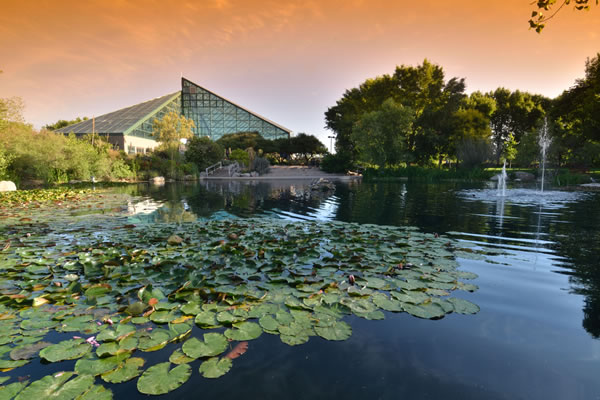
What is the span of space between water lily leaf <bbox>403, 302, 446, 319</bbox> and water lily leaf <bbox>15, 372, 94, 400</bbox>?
9.29 feet

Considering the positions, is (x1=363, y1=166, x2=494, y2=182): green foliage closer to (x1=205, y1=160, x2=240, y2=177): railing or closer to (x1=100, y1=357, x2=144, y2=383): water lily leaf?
(x1=205, y1=160, x2=240, y2=177): railing

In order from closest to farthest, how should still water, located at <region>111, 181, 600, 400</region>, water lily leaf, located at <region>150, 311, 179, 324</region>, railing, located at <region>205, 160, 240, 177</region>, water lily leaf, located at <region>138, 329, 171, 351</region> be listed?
still water, located at <region>111, 181, 600, 400</region>, water lily leaf, located at <region>138, 329, 171, 351</region>, water lily leaf, located at <region>150, 311, 179, 324</region>, railing, located at <region>205, 160, 240, 177</region>

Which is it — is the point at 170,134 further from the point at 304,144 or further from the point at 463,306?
the point at 463,306

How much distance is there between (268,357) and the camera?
8.38ft

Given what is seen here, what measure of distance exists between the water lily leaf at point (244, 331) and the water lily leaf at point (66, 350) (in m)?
1.12

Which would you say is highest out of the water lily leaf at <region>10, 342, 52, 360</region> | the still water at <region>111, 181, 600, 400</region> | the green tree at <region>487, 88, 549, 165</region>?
the green tree at <region>487, 88, 549, 165</region>

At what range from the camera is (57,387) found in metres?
2.04

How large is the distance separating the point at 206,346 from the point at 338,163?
41.3 m

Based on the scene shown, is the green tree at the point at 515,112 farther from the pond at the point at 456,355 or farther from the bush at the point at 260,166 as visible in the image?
the pond at the point at 456,355

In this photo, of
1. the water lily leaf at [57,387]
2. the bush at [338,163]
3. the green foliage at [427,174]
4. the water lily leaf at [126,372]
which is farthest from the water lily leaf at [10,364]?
the bush at [338,163]

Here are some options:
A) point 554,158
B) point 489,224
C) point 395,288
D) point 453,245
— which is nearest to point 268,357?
point 395,288

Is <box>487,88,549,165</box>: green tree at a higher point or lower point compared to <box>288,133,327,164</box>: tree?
higher

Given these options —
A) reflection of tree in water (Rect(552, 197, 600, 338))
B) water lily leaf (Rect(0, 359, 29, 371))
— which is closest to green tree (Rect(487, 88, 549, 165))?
reflection of tree in water (Rect(552, 197, 600, 338))

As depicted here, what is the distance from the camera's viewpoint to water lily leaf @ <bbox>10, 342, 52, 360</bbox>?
7.88 feet
